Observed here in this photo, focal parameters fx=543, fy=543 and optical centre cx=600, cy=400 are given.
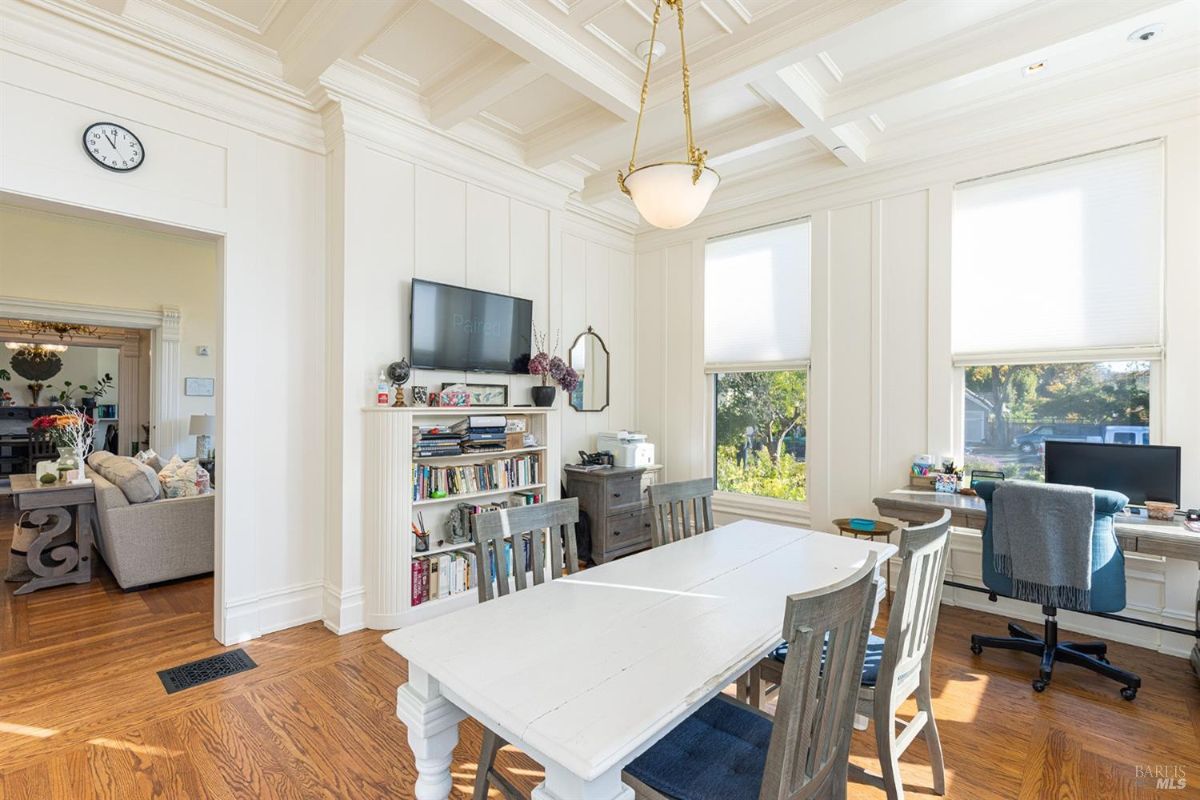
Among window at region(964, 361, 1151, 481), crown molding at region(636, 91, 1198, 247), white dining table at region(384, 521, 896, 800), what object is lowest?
white dining table at region(384, 521, 896, 800)

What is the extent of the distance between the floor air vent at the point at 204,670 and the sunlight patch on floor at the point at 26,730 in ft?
1.33

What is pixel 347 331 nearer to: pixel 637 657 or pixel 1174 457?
pixel 637 657

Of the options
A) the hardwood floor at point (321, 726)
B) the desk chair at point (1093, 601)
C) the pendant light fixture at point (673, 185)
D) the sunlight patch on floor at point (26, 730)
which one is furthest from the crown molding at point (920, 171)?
the sunlight patch on floor at point (26, 730)

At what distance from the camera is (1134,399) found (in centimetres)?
317

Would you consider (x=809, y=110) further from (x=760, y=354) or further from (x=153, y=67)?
(x=153, y=67)

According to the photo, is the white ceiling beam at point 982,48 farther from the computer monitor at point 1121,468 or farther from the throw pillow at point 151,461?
the throw pillow at point 151,461

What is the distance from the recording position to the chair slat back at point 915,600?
1575mm

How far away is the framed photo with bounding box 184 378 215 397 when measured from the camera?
20.7 feet

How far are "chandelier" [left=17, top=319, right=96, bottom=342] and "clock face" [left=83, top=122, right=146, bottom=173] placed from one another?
595cm

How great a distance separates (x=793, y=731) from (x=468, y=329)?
326 cm

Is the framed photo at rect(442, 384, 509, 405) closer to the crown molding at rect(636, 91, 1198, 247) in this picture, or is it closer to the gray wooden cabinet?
the gray wooden cabinet

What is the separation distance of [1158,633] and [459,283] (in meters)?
4.73

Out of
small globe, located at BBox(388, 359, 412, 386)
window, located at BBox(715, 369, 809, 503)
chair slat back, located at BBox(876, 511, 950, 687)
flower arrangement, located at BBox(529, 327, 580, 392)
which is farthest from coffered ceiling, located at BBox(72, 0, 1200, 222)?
chair slat back, located at BBox(876, 511, 950, 687)

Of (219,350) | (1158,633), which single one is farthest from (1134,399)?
(219,350)
